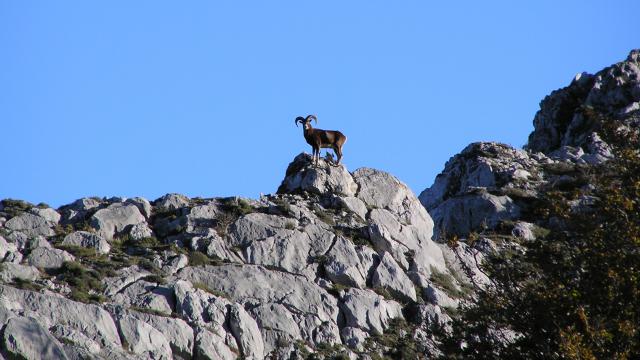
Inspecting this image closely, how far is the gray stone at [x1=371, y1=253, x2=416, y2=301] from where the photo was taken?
117 ft

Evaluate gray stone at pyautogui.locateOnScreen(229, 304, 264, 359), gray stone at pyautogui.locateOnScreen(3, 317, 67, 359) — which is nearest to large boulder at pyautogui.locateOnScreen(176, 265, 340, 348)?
gray stone at pyautogui.locateOnScreen(229, 304, 264, 359)

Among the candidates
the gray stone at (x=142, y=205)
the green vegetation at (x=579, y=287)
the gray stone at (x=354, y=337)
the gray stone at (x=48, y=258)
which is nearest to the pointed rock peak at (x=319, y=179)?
the gray stone at (x=142, y=205)

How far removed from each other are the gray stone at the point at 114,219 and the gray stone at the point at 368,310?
8.85 meters

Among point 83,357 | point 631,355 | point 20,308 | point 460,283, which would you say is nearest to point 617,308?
point 631,355

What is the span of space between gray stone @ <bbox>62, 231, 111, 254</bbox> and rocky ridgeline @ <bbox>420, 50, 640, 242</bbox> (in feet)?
53.1

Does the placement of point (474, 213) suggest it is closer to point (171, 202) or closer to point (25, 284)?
point (171, 202)

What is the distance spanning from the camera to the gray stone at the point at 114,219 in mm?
35375

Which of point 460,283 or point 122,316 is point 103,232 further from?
point 460,283

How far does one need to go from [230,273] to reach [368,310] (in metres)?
5.13

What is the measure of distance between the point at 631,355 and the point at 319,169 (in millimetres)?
24102

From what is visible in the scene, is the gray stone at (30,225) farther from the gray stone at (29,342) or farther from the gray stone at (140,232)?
the gray stone at (29,342)

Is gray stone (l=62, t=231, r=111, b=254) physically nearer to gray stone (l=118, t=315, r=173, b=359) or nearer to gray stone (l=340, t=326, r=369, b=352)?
gray stone (l=118, t=315, r=173, b=359)

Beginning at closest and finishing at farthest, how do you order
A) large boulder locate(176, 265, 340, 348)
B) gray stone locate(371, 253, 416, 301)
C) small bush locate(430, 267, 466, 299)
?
large boulder locate(176, 265, 340, 348) < gray stone locate(371, 253, 416, 301) < small bush locate(430, 267, 466, 299)

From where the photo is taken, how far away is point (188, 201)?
128 ft
